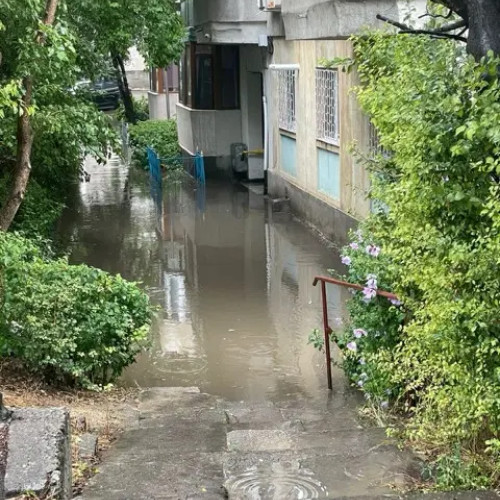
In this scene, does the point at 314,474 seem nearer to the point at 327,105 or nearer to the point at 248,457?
the point at 248,457

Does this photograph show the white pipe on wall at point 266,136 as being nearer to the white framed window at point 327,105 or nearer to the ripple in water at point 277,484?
the white framed window at point 327,105

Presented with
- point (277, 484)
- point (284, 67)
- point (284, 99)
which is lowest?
point (277, 484)

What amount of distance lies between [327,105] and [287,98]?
10.6 feet

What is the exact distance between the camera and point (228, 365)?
9602mm

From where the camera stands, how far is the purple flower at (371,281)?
711cm

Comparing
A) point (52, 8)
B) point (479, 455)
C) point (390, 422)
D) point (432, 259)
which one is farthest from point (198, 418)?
point (52, 8)

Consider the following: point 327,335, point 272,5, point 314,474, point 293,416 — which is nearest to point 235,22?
point 272,5

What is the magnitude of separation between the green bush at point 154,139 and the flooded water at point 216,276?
12.8 feet

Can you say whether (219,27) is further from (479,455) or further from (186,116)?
(479,455)

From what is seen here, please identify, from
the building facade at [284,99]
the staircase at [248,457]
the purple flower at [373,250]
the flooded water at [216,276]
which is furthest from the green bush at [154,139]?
the staircase at [248,457]

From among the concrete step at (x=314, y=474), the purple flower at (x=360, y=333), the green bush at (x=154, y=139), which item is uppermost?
the green bush at (x=154, y=139)

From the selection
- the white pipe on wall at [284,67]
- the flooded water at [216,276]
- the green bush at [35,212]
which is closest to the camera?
the flooded water at [216,276]

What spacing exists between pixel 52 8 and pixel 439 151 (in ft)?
18.9

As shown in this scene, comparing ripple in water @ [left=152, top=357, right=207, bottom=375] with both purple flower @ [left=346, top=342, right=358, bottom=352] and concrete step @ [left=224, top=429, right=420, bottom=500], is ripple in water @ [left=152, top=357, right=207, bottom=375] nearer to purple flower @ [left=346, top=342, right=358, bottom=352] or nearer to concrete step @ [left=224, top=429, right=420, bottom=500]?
purple flower @ [left=346, top=342, right=358, bottom=352]
